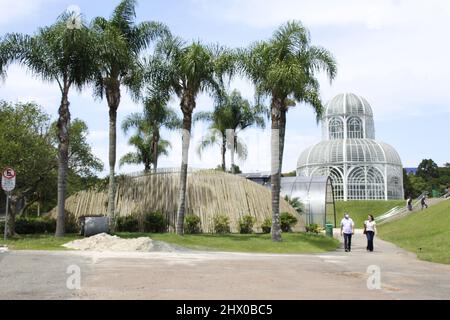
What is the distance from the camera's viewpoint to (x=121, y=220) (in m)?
28.4

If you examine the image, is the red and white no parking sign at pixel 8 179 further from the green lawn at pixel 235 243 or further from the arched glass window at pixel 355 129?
the arched glass window at pixel 355 129

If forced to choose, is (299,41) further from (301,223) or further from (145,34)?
(301,223)

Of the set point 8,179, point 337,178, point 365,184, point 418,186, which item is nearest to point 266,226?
Result: point 8,179

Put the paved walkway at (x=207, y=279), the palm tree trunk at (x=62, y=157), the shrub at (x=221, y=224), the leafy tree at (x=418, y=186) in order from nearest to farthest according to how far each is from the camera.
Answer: the paved walkway at (x=207, y=279), the palm tree trunk at (x=62, y=157), the shrub at (x=221, y=224), the leafy tree at (x=418, y=186)

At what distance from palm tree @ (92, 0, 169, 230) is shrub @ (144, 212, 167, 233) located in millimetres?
2821

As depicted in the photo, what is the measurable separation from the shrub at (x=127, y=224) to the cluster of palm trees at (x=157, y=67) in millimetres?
2826

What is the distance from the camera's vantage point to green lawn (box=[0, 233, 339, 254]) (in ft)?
66.8

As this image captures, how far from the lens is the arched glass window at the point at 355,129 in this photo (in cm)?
7325

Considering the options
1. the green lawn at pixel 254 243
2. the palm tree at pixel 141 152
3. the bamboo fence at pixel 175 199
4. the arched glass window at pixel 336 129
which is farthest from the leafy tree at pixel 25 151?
the arched glass window at pixel 336 129

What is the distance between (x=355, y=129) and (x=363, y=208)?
1664 centimetres

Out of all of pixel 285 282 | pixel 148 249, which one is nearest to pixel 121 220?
pixel 148 249

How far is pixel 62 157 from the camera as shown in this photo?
23.3m
